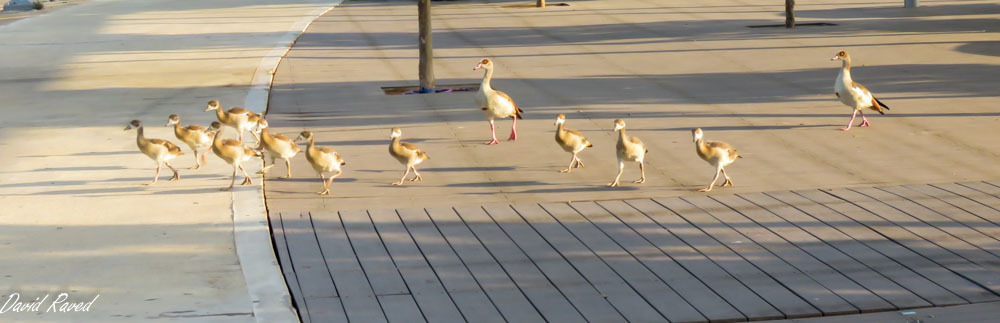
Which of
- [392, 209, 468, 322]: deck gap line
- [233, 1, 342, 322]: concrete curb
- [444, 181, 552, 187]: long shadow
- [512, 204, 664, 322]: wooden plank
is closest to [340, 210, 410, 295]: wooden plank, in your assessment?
[392, 209, 468, 322]: deck gap line

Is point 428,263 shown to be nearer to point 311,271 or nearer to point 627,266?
point 311,271

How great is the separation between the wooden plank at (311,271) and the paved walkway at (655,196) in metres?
0.03

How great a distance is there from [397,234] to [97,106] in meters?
10.4

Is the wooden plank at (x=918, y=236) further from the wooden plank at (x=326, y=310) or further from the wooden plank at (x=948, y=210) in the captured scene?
the wooden plank at (x=326, y=310)

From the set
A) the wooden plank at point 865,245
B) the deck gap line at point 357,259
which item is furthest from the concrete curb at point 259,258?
the wooden plank at point 865,245

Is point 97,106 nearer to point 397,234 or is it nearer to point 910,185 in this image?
point 397,234

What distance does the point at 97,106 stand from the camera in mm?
19078

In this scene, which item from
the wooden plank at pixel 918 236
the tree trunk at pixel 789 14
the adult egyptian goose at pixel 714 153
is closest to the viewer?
the wooden plank at pixel 918 236

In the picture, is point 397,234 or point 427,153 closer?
point 397,234

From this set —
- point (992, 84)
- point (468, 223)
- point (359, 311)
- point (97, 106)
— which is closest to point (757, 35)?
point (992, 84)

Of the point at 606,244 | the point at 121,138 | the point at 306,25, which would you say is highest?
the point at 606,244

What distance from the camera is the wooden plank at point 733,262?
832 cm

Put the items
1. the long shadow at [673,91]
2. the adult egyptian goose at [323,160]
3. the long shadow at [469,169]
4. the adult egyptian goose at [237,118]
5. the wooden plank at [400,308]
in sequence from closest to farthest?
the wooden plank at [400,308]
the adult egyptian goose at [323,160]
the long shadow at [469,169]
the adult egyptian goose at [237,118]
the long shadow at [673,91]

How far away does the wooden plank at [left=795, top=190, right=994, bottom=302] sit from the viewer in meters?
8.61
